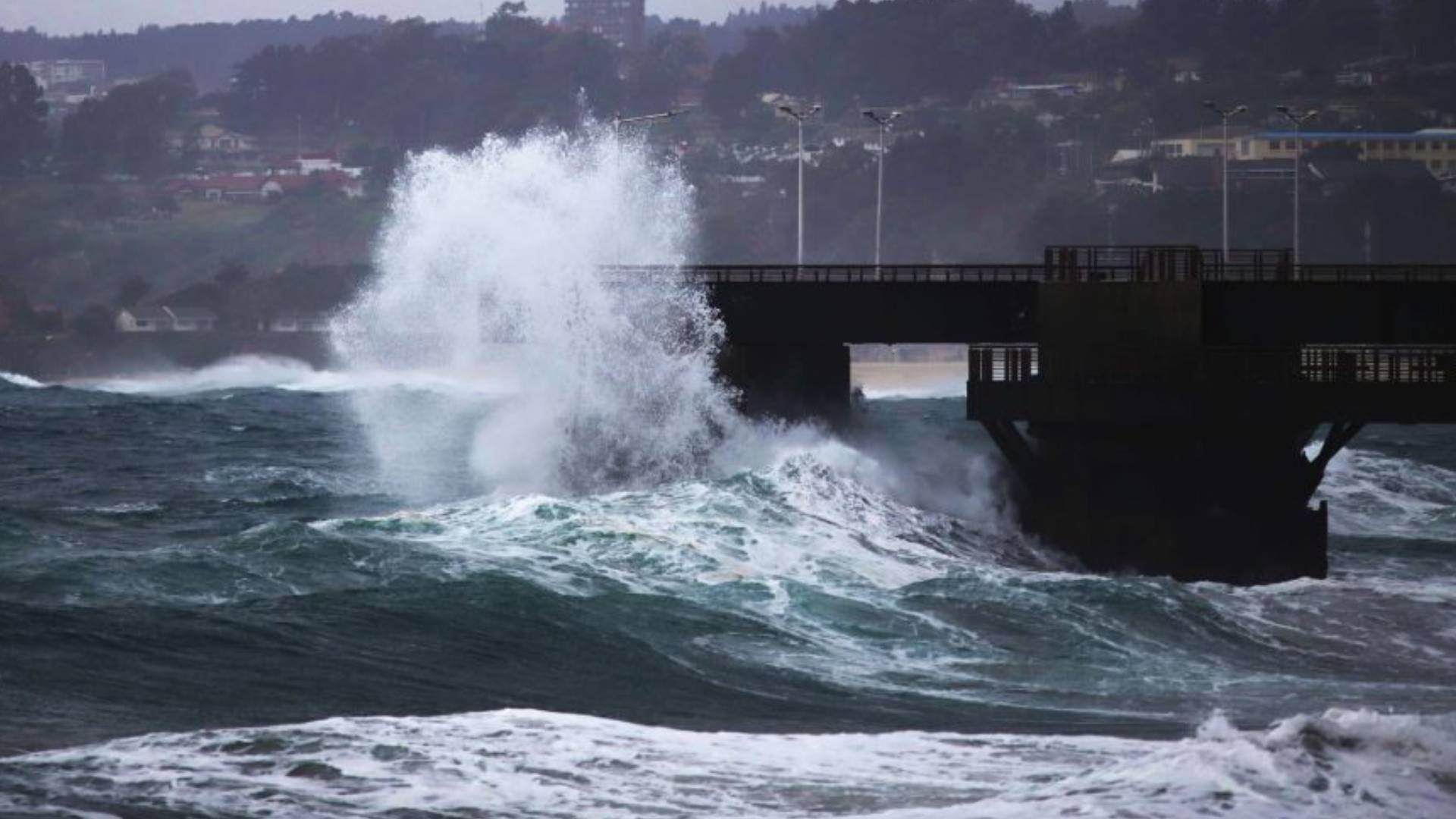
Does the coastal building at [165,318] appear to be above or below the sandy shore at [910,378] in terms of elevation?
above

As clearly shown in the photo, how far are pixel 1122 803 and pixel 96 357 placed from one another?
130129 mm

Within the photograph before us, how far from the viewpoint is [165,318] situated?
499ft

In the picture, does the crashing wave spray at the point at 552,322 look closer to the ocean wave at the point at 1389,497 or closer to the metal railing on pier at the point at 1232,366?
the metal railing on pier at the point at 1232,366

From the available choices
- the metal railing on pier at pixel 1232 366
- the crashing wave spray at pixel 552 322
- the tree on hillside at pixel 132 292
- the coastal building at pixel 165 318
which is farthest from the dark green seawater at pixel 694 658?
the tree on hillside at pixel 132 292

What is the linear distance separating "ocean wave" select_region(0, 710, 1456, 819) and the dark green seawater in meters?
0.05

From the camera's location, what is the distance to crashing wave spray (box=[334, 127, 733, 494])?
46719mm

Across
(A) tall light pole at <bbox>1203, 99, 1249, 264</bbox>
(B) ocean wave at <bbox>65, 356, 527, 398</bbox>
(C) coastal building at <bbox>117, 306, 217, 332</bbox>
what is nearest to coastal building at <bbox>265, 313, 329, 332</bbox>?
(C) coastal building at <bbox>117, 306, 217, 332</bbox>

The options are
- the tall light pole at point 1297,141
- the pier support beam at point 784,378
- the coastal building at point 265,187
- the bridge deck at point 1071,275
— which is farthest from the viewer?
the coastal building at point 265,187

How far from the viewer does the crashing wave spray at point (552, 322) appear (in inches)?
1839

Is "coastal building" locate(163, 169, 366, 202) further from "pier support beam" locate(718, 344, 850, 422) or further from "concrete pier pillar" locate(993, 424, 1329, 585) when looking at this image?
"concrete pier pillar" locate(993, 424, 1329, 585)

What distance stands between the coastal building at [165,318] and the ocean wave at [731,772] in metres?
130

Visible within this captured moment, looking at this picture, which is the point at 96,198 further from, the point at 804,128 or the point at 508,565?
the point at 508,565

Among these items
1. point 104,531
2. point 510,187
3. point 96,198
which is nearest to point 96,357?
point 96,198

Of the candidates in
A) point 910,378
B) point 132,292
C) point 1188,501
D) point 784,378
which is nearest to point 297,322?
point 132,292
